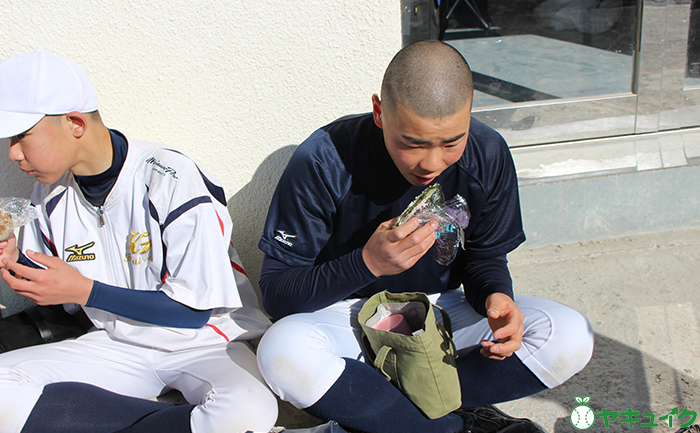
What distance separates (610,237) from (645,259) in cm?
25

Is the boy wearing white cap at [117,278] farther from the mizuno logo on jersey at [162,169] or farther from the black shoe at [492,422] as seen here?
the black shoe at [492,422]

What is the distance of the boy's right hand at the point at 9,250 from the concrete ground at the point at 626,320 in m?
1.12

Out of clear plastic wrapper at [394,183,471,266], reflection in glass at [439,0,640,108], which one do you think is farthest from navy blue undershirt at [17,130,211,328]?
reflection in glass at [439,0,640,108]

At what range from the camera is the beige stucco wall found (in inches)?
84.8

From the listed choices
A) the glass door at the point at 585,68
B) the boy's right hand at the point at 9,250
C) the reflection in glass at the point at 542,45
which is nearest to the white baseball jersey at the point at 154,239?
the boy's right hand at the point at 9,250

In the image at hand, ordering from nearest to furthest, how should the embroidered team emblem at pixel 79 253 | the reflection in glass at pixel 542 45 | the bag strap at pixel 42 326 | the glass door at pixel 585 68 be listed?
the embroidered team emblem at pixel 79 253
the bag strap at pixel 42 326
the glass door at pixel 585 68
the reflection in glass at pixel 542 45

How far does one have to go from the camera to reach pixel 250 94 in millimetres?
2328

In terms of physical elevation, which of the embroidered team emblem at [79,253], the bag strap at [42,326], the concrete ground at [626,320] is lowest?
the concrete ground at [626,320]

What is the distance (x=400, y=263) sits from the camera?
5.36 ft

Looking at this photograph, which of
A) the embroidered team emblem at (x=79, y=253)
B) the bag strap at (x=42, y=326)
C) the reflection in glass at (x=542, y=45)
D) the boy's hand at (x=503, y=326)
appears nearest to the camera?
the boy's hand at (x=503, y=326)

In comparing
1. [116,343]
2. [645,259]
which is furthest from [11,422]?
[645,259]

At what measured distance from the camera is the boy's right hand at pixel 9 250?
1887 mm

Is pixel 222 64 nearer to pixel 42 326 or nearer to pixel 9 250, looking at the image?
pixel 9 250

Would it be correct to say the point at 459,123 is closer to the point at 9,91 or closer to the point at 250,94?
the point at 250,94
